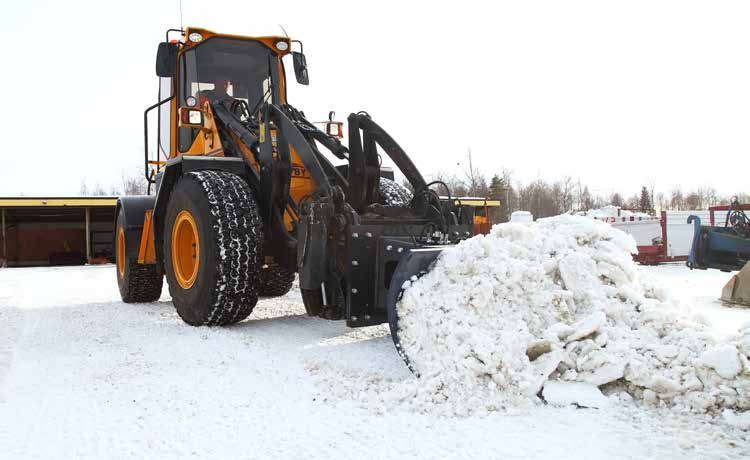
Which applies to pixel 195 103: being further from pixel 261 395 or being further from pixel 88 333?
pixel 261 395

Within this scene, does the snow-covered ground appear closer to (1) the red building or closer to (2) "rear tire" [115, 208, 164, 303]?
(2) "rear tire" [115, 208, 164, 303]

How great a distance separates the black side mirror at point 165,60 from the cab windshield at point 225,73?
14 centimetres

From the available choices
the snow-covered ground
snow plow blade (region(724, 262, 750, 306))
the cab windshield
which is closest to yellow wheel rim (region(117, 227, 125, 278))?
the cab windshield

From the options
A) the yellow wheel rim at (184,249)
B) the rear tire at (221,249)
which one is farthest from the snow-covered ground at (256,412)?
the yellow wheel rim at (184,249)

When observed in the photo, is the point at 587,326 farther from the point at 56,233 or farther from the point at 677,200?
the point at 677,200

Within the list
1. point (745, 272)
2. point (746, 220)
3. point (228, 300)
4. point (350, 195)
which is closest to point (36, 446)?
point (228, 300)

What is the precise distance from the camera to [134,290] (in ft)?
22.7

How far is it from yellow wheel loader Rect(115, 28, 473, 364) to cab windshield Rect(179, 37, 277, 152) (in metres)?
0.01

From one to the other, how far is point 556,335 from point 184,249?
345 centimetres

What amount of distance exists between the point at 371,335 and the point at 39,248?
19346 millimetres

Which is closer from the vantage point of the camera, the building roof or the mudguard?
the mudguard

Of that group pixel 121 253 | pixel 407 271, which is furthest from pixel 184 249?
pixel 407 271

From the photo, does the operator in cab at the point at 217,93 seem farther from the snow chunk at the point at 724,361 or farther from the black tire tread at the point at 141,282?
the snow chunk at the point at 724,361

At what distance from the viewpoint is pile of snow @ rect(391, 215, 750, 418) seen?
2.79 meters
